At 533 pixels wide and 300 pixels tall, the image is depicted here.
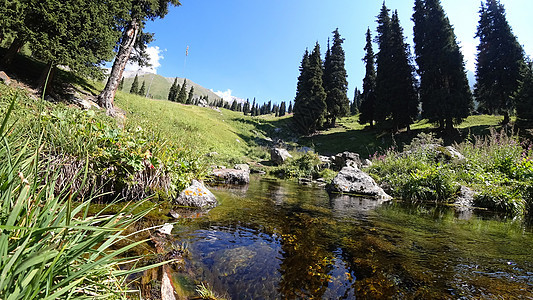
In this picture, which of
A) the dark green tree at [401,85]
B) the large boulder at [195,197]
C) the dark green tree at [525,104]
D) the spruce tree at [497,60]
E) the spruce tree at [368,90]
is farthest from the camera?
the spruce tree at [368,90]

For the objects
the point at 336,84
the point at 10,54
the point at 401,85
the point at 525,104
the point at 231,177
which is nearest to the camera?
the point at 231,177

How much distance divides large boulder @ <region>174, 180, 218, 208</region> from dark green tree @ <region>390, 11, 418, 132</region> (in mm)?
28448

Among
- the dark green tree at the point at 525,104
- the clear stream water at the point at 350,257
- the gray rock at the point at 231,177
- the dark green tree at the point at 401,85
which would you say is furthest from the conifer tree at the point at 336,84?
the clear stream water at the point at 350,257

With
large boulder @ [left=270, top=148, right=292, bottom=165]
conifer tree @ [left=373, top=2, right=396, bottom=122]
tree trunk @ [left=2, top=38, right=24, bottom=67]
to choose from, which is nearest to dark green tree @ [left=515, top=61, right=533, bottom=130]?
conifer tree @ [left=373, top=2, right=396, bottom=122]

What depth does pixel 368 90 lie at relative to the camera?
38.0m

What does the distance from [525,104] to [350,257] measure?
27806 millimetres

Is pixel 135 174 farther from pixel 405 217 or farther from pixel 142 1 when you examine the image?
pixel 142 1

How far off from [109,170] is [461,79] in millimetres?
32538

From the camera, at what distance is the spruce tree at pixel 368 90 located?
113 feet

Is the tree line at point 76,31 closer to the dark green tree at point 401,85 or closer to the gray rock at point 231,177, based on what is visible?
the gray rock at point 231,177

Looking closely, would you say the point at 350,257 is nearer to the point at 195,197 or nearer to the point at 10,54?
the point at 195,197

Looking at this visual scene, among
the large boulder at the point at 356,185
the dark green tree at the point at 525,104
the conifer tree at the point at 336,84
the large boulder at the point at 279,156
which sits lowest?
the large boulder at the point at 356,185

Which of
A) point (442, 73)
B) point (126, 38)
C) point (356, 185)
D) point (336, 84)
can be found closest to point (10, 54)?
point (126, 38)

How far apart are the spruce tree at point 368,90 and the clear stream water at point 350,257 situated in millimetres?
31123
